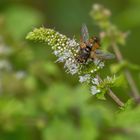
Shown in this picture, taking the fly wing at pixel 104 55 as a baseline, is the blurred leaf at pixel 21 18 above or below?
above

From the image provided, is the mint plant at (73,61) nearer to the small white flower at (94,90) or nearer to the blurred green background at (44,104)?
the small white flower at (94,90)

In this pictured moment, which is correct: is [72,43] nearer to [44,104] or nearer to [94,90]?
[94,90]

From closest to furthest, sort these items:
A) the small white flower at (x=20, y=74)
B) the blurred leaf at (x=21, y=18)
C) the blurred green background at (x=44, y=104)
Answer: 1. the blurred green background at (x=44, y=104)
2. the small white flower at (x=20, y=74)
3. the blurred leaf at (x=21, y=18)

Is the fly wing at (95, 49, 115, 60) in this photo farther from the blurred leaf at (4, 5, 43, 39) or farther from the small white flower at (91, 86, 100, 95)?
the blurred leaf at (4, 5, 43, 39)

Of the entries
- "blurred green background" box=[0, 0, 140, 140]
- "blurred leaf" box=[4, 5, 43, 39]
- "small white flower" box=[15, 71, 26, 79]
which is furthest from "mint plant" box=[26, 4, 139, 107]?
"blurred leaf" box=[4, 5, 43, 39]

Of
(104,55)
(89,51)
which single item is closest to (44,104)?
(89,51)

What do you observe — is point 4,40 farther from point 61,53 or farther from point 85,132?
point 61,53

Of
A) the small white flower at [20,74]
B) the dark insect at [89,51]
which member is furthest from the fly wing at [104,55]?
the small white flower at [20,74]

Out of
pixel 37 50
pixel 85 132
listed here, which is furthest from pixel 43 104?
pixel 37 50
